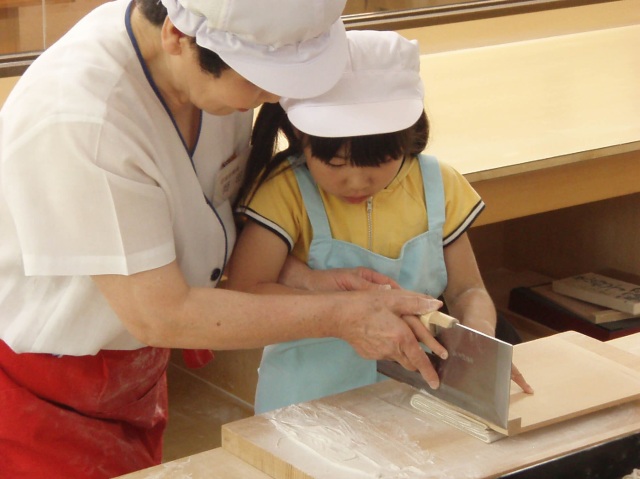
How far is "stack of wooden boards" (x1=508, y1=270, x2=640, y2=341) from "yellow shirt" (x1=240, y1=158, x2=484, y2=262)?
1192 millimetres

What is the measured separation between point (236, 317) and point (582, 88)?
73.8 inches

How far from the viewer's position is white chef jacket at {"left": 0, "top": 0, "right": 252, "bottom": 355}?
3.68 ft

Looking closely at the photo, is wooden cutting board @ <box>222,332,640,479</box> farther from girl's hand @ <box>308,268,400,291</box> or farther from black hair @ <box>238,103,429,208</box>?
black hair @ <box>238,103,429,208</box>

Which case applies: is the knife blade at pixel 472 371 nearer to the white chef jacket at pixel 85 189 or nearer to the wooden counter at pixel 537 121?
the white chef jacket at pixel 85 189

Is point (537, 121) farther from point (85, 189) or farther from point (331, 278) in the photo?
point (85, 189)

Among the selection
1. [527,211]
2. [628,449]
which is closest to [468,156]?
[527,211]

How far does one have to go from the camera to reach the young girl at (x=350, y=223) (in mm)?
1415

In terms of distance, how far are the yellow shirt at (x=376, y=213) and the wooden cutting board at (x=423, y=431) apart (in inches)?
10.5

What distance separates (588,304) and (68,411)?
1.75m

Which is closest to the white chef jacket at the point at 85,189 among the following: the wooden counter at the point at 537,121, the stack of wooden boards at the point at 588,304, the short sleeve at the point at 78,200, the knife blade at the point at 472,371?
the short sleeve at the point at 78,200

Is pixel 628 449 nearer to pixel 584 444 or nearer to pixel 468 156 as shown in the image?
pixel 584 444

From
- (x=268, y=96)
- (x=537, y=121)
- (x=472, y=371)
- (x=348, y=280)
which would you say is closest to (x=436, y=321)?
(x=472, y=371)

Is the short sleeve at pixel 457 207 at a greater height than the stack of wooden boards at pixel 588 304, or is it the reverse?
the short sleeve at pixel 457 207

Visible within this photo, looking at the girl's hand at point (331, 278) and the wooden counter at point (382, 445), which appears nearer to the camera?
the wooden counter at point (382, 445)
